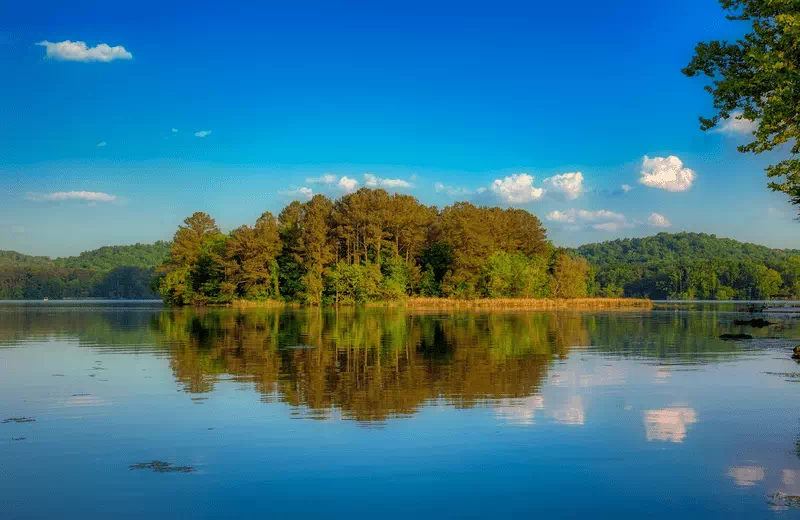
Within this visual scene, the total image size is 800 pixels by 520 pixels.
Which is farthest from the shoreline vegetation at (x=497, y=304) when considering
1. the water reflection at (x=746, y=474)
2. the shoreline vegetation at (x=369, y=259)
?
the water reflection at (x=746, y=474)

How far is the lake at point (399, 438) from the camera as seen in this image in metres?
8.84

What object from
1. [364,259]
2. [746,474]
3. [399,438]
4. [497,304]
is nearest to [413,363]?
[399,438]

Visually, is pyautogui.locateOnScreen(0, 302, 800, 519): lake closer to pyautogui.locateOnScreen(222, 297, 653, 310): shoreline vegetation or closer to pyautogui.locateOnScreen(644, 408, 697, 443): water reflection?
pyautogui.locateOnScreen(644, 408, 697, 443): water reflection

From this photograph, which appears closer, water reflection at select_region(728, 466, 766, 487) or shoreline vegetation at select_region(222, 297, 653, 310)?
water reflection at select_region(728, 466, 766, 487)

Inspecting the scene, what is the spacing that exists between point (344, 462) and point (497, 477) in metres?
2.52

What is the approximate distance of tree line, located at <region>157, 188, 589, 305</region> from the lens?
10444 centimetres

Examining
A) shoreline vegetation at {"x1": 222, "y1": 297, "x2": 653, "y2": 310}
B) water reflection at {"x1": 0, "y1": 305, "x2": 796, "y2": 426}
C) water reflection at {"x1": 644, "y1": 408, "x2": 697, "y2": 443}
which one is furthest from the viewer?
shoreline vegetation at {"x1": 222, "y1": 297, "x2": 653, "y2": 310}

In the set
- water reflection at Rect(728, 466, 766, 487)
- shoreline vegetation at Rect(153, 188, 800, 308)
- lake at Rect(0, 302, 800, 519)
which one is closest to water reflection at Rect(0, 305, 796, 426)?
lake at Rect(0, 302, 800, 519)

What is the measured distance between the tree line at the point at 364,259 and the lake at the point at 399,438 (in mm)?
78823

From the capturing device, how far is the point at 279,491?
9.22 metres

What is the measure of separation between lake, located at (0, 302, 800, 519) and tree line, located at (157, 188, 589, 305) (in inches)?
3103

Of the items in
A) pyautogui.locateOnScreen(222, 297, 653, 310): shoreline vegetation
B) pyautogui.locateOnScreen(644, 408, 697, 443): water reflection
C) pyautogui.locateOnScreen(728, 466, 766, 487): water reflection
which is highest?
pyautogui.locateOnScreen(728, 466, 766, 487): water reflection

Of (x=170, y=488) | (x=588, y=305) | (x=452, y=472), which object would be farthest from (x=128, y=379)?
(x=588, y=305)

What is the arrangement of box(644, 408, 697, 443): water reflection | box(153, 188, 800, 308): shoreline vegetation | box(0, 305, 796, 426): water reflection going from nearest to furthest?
box(644, 408, 697, 443): water reflection, box(0, 305, 796, 426): water reflection, box(153, 188, 800, 308): shoreline vegetation
